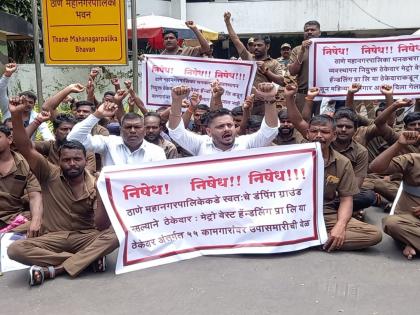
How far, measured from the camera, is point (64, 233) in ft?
14.9

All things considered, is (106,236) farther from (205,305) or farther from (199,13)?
(199,13)

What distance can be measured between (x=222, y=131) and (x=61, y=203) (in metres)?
1.57

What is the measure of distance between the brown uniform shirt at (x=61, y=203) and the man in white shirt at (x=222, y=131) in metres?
1.10

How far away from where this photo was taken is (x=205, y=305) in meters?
3.77

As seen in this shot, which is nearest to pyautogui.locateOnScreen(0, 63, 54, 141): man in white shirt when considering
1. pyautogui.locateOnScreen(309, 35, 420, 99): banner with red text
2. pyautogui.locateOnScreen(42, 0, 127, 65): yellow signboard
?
pyautogui.locateOnScreen(42, 0, 127, 65): yellow signboard

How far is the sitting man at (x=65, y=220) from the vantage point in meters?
4.29

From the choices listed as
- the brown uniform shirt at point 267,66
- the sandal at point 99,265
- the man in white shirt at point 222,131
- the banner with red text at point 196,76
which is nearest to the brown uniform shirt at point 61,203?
the sandal at point 99,265

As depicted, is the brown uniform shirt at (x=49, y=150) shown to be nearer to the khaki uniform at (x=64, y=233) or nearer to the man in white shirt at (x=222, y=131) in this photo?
the khaki uniform at (x=64, y=233)

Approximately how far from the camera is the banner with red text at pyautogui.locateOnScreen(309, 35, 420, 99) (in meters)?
6.61

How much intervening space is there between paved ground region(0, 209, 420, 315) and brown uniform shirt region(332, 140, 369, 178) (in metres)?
1.04

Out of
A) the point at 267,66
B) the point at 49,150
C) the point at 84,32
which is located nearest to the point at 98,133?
the point at 49,150

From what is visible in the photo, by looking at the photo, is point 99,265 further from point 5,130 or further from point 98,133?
point 98,133

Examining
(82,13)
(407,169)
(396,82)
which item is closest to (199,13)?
(82,13)

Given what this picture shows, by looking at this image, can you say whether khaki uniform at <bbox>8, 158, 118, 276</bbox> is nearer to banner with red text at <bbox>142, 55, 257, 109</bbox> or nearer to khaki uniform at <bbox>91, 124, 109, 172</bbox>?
khaki uniform at <bbox>91, 124, 109, 172</bbox>
